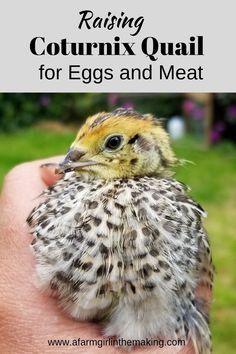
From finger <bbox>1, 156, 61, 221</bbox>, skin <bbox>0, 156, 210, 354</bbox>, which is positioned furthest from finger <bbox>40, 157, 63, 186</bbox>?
skin <bbox>0, 156, 210, 354</bbox>

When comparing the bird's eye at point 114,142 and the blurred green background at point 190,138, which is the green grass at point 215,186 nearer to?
the blurred green background at point 190,138

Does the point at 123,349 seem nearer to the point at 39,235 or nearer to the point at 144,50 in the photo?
the point at 39,235

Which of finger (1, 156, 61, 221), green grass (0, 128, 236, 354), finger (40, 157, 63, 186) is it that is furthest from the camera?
green grass (0, 128, 236, 354)

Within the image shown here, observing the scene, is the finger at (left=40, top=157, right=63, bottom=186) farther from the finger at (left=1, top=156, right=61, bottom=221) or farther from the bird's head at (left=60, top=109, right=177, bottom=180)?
the bird's head at (left=60, top=109, right=177, bottom=180)

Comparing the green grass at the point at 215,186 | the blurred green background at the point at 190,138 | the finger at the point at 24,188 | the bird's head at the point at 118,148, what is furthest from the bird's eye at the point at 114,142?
the blurred green background at the point at 190,138

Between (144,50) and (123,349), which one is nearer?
(123,349)

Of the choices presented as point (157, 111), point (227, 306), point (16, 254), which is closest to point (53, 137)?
point (157, 111)

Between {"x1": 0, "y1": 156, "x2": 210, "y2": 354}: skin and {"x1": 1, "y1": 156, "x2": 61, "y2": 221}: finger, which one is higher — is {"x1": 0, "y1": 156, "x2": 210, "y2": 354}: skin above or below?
below
